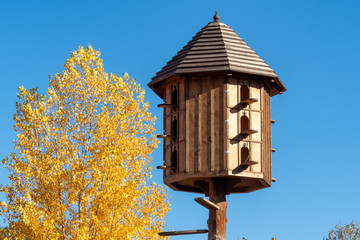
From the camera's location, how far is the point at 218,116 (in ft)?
43.7

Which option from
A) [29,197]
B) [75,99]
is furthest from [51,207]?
[75,99]

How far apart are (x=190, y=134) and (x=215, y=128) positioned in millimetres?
582

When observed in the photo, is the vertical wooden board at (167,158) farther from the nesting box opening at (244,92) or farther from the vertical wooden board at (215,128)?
the nesting box opening at (244,92)

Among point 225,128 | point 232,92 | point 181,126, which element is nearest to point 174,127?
point 181,126

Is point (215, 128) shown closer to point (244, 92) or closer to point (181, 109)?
point (181, 109)

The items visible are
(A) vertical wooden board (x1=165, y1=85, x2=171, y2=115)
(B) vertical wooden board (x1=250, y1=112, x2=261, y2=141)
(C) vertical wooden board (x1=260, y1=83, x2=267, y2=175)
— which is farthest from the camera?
(A) vertical wooden board (x1=165, y1=85, x2=171, y2=115)

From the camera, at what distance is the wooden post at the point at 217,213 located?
13.6m

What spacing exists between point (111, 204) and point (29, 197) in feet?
6.16

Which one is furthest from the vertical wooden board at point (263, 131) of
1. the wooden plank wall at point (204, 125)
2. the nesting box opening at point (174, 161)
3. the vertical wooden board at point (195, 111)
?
the nesting box opening at point (174, 161)

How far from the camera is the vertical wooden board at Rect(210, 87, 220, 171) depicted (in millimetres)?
13102

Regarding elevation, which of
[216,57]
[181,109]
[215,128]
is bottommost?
[215,128]

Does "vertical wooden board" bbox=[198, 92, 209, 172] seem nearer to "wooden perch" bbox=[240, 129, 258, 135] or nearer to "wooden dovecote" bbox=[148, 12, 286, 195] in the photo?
"wooden dovecote" bbox=[148, 12, 286, 195]

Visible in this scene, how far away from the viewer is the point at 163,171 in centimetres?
1437

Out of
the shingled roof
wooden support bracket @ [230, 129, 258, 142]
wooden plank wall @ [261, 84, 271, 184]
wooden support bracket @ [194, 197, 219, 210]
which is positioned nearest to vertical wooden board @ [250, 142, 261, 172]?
wooden plank wall @ [261, 84, 271, 184]
